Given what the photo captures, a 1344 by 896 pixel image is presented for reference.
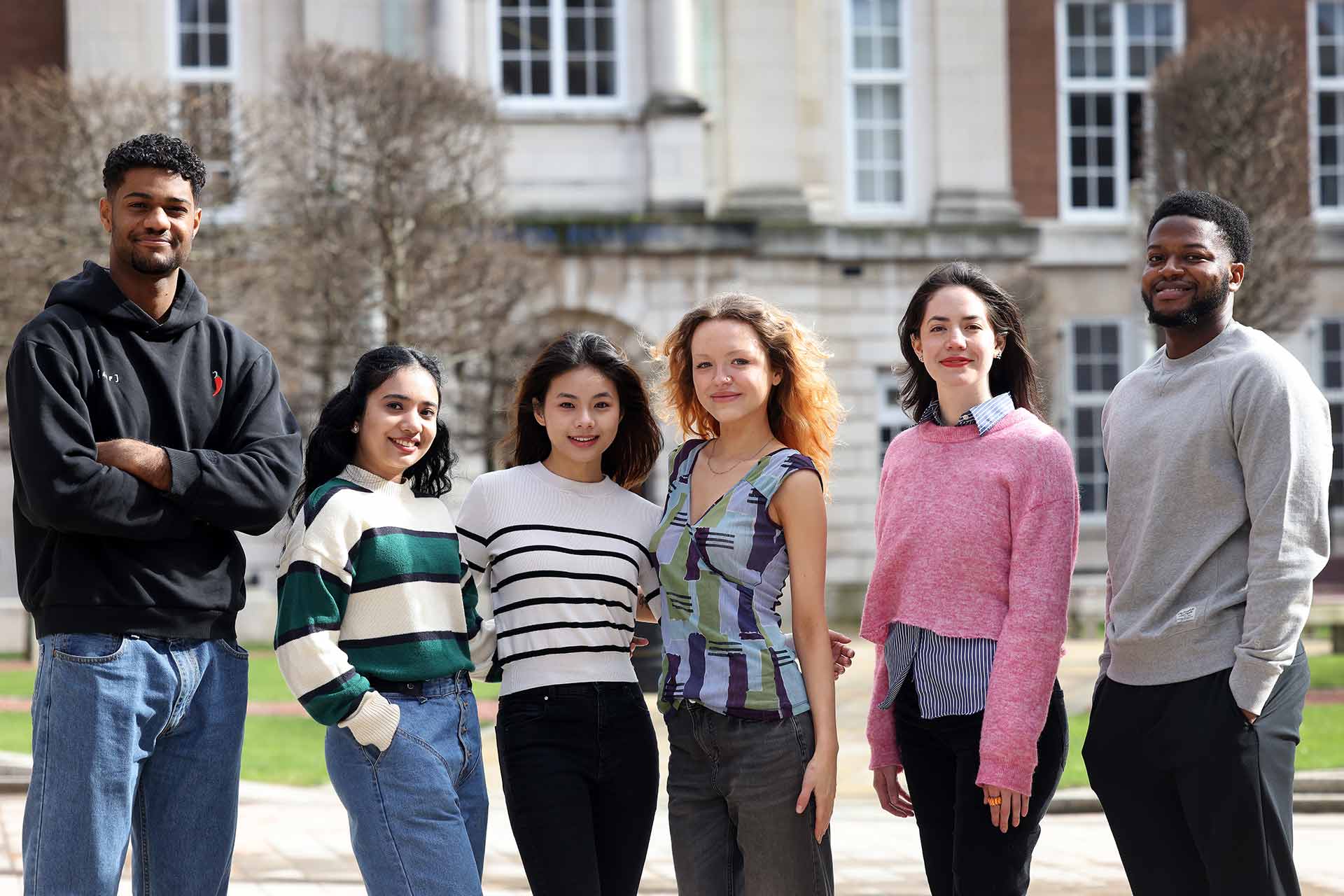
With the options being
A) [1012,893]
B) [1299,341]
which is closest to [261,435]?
[1012,893]

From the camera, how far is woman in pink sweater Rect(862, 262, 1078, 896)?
3.74 meters

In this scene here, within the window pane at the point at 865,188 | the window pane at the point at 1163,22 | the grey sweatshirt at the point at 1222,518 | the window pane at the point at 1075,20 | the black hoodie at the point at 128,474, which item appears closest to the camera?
the black hoodie at the point at 128,474

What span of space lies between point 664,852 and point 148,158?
4713mm

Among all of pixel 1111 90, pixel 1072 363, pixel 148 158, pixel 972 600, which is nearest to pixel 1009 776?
pixel 972 600

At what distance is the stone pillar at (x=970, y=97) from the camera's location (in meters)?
→ 22.2

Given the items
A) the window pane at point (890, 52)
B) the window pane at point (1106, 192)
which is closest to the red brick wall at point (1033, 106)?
the window pane at point (1106, 192)

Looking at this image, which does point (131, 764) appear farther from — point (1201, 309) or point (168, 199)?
point (1201, 309)

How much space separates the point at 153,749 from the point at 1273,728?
2.56 metres

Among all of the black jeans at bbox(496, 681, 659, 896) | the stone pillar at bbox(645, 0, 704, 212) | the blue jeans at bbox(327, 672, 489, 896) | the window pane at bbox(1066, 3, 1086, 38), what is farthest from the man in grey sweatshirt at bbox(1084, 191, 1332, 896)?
the window pane at bbox(1066, 3, 1086, 38)

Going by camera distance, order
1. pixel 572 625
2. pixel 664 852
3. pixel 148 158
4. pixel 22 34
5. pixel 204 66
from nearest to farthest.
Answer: pixel 148 158
pixel 572 625
pixel 664 852
pixel 204 66
pixel 22 34

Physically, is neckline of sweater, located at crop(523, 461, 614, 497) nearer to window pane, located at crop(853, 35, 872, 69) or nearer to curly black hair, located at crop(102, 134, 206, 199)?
curly black hair, located at crop(102, 134, 206, 199)

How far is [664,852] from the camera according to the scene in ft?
24.8

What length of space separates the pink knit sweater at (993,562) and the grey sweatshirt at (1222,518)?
0.61 feet

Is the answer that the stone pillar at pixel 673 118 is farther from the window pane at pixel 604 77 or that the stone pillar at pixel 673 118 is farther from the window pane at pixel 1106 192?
the window pane at pixel 1106 192
